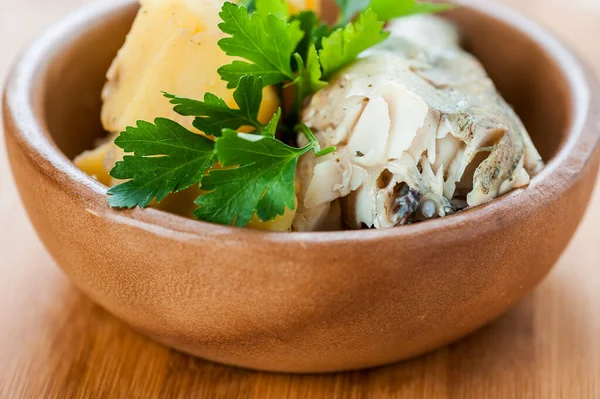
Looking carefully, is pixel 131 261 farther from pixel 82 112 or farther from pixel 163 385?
pixel 82 112

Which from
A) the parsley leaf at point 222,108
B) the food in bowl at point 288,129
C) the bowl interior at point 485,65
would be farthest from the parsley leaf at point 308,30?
the bowl interior at point 485,65

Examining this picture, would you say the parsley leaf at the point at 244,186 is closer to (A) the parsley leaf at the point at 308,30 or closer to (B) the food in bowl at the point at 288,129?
(B) the food in bowl at the point at 288,129

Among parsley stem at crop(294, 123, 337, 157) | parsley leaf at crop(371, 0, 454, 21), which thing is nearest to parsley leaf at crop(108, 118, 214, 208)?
parsley stem at crop(294, 123, 337, 157)

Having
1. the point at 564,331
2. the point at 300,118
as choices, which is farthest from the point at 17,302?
the point at 564,331

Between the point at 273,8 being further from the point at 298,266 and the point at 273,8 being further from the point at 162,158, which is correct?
the point at 298,266

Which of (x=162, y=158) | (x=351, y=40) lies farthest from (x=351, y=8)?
(x=162, y=158)
